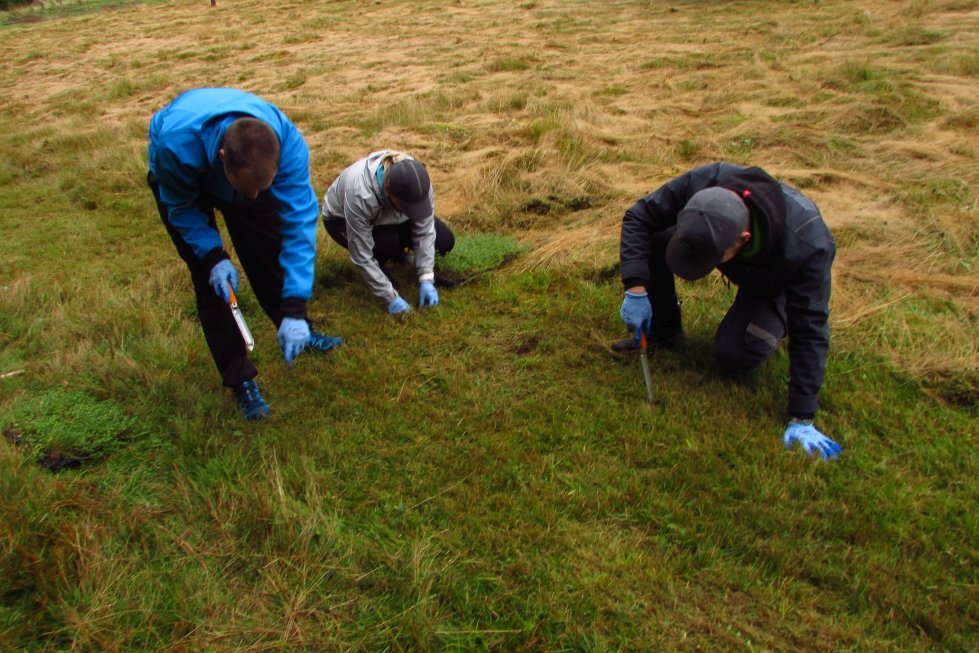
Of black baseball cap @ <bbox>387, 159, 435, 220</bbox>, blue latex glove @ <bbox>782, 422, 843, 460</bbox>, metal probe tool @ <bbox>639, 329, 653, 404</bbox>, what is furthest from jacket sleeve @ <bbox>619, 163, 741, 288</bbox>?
black baseball cap @ <bbox>387, 159, 435, 220</bbox>

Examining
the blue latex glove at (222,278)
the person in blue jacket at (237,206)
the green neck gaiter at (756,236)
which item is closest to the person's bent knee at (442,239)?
the person in blue jacket at (237,206)

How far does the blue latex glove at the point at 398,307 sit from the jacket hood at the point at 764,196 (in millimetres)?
2066

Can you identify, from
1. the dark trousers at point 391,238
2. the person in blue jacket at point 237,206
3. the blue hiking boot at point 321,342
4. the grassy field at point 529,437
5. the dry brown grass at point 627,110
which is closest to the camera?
the grassy field at point 529,437

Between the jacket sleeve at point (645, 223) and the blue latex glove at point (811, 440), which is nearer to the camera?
the blue latex glove at point (811, 440)

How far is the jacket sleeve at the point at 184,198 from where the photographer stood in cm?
275

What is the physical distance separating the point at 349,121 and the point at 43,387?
5489 millimetres

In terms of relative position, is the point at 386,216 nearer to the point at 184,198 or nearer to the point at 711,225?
the point at 184,198

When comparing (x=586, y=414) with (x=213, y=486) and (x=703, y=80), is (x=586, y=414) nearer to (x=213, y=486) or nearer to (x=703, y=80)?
(x=213, y=486)

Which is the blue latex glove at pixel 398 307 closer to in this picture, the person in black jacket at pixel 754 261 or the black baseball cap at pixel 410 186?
the black baseball cap at pixel 410 186

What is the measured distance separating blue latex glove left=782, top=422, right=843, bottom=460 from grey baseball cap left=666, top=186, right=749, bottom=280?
0.82 m

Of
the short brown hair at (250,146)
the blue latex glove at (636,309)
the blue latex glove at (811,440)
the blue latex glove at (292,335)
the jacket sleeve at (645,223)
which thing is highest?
the short brown hair at (250,146)

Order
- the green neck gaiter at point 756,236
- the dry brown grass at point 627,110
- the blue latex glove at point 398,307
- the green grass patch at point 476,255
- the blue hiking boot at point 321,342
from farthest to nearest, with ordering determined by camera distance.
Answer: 1. the green grass patch at point 476,255
2. the dry brown grass at point 627,110
3. the blue latex glove at point 398,307
4. the blue hiking boot at point 321,342
5. the green neck gaiter at point 756,236

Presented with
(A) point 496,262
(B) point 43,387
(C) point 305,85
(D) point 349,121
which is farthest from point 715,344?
(C) point 305,85

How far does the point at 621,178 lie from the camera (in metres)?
5.70
